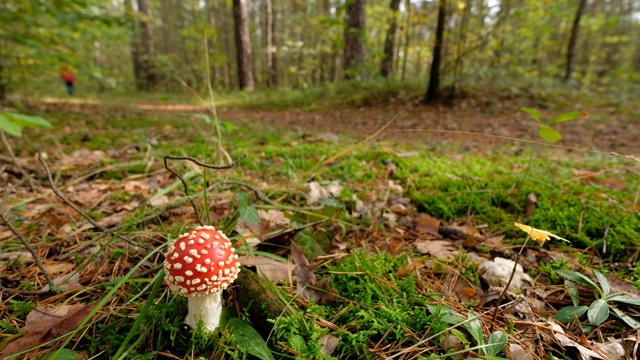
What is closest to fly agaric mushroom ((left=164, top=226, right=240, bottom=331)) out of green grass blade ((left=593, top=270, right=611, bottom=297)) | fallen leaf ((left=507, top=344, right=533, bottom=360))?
fallen leaf ((left=507, top=344, right=533, bottom=360))

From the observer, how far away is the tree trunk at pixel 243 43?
9.78 m

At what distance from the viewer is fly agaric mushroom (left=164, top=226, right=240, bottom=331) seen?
1.15 metres

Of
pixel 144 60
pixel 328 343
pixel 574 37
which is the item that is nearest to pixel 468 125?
pixel 328 343

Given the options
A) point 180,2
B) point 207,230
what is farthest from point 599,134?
point 180,2

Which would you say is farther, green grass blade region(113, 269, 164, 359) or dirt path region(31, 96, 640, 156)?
dirt path region(31, 96, 640, 156)

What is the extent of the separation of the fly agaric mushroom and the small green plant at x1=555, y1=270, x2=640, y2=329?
4.16 feet

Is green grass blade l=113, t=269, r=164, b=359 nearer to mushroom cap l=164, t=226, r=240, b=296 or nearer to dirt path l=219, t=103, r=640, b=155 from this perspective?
mushroom cap l=164, t=226, r=240, b=296

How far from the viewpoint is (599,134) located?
5.26 meters

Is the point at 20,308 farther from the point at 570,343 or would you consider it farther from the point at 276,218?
the point at 570,343

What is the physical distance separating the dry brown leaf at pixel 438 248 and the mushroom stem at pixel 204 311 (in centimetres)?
102

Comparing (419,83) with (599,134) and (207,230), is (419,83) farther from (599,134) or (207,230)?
(207,230)

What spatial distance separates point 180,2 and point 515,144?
2665cm

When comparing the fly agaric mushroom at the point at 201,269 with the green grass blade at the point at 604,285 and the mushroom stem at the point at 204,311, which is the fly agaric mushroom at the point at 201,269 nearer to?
the mushroom stem at the point at 204,311

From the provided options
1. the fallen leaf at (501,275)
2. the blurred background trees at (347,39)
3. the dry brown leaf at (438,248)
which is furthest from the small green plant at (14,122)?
the fallen leaf at (501,275)
